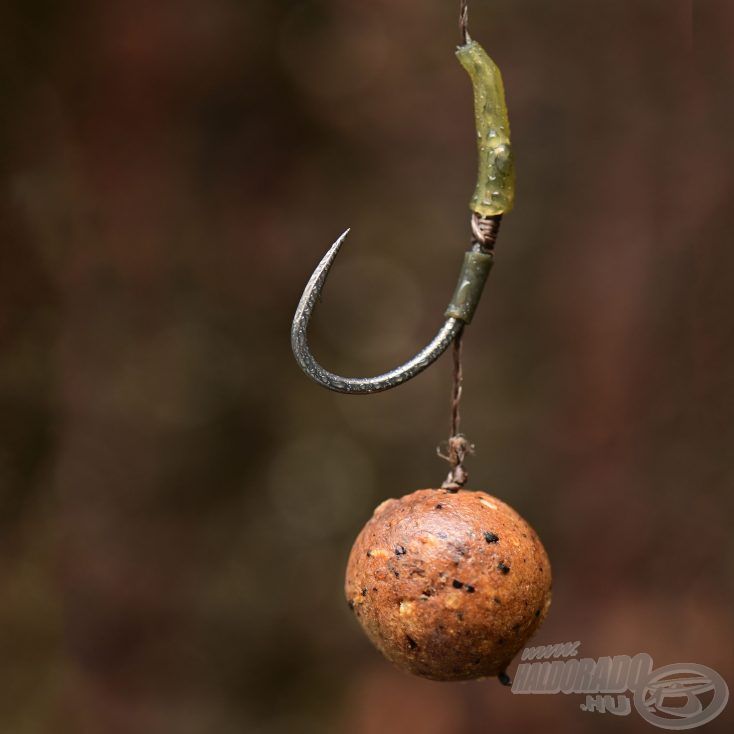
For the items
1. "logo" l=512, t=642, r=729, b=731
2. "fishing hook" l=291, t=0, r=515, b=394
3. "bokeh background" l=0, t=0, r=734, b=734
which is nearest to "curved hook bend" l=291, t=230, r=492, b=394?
"fishing hook" l=291, t=0, r=515, b=394

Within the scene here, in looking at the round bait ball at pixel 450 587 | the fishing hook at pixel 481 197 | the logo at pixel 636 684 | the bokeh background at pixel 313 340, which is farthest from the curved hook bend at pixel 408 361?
the bokeh background at pixel 313 340

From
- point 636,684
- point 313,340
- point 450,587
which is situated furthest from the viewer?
point 313,340

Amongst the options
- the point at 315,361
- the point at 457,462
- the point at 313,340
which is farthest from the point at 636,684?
the point at 313,340

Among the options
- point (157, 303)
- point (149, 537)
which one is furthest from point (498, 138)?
point (149, 537)

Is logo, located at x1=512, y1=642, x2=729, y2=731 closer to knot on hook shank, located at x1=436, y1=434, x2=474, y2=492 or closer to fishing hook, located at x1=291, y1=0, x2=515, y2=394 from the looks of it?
knot on hook shank, located at x1=436, y1=434, x2=474, y2=492

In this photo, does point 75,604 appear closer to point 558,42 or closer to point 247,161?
point 247,161

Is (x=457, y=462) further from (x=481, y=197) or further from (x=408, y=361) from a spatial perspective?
(x=481, y=197)

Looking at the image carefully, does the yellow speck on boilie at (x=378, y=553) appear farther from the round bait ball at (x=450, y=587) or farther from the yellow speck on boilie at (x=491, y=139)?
the yellow speck on boilie at (x=491, y=139)

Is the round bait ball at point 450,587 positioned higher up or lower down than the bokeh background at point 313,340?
lower down
